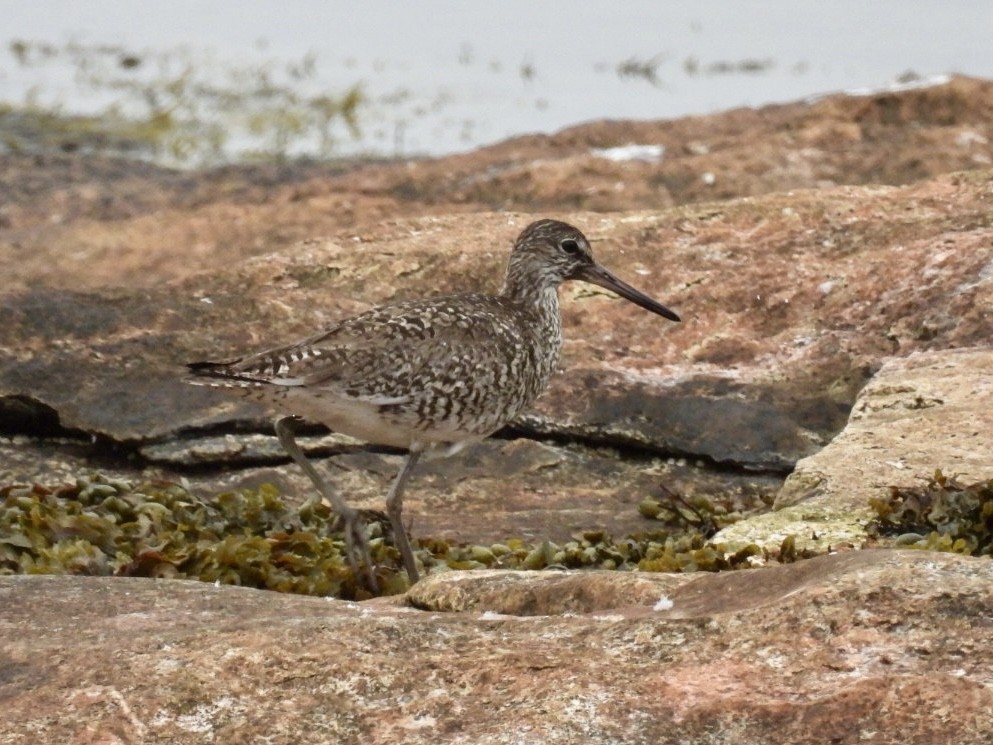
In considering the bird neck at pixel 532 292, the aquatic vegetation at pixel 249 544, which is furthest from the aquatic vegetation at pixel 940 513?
the bird neck at pixel 532 292

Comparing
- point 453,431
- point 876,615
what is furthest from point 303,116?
point 876,615

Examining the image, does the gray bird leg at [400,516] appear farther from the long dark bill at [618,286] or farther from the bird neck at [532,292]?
the long dark bill at [618,286]

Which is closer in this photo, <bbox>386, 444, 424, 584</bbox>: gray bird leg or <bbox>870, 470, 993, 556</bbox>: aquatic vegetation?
<bbox>870, 470, 993, 556</bbox>: aquatic vegetation

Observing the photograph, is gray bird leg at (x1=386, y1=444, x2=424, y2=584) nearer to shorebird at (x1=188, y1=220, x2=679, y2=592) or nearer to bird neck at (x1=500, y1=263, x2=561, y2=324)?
shorebird at (x1=188, y1=220, x2=679, y2=592)

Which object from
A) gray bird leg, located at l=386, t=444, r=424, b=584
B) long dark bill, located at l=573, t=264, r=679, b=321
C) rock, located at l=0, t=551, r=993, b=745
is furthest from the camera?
long dark bill, located at l=573, t=264, r=679, b=321

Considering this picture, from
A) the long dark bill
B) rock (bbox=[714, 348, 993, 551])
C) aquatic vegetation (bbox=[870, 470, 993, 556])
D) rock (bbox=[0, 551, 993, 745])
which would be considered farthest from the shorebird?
rock (bbox=[0, 551, 993, 745])

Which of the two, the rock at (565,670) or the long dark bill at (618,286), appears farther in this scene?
the long dark bill at (618,286)

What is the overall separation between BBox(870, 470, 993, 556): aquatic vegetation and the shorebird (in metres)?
1.48

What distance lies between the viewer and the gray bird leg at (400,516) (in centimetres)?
644

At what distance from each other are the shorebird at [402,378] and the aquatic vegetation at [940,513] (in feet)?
4.85

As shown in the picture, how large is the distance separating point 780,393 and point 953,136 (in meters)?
4.20

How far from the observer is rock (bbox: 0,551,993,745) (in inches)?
147

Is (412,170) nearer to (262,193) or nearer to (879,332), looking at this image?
(262,193)

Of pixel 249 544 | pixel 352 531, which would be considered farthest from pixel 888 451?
pixel 249 544
